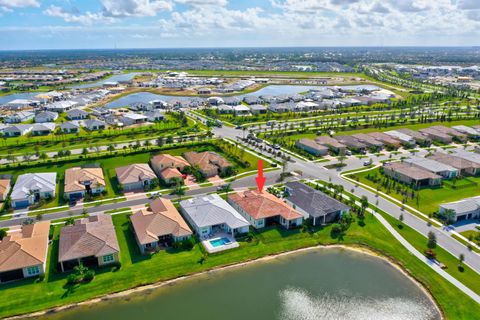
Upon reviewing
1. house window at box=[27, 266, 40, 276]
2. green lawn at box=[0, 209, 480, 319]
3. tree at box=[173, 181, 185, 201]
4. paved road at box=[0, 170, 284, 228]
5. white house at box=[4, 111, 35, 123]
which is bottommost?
green lawn at box=[0, 209, 480, 319]

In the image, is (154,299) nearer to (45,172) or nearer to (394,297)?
(394,297)

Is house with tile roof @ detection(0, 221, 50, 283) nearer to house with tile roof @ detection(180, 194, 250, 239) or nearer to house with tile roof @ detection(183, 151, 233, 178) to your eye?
house with tile roof @ detection(180, 194, 250, 239)

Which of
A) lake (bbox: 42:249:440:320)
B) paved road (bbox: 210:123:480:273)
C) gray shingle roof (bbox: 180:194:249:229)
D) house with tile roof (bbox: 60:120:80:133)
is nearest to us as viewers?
lake (bbox: 42:249:440:320)

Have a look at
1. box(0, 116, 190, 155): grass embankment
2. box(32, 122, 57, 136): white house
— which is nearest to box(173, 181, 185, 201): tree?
box(0, 116, 190, 155): grass embankment

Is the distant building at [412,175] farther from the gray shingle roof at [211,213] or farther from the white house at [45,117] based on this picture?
the white house at [45,117]

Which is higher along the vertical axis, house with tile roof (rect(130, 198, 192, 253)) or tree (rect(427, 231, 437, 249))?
house with tile roof (rect(130, 198, 192, 253))

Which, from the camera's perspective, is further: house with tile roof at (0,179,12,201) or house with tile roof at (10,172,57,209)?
house with tile roof at (0,179,12,201)

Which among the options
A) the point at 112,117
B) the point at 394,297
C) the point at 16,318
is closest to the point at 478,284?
the point at 394,297
